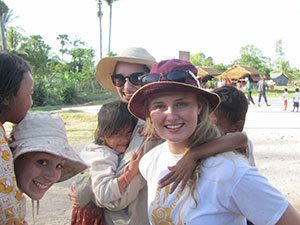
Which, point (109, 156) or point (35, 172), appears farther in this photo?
point (109, 156)

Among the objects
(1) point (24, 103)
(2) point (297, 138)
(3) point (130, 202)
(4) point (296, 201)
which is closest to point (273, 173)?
(4) point (296, 201)

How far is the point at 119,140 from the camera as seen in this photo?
73.9 inches

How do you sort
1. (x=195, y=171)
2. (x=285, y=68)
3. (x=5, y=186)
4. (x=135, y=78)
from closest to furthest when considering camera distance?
1. (x=5, y=186)
2. (x=195, y=171)
3. (x=135, y=78)
4. (x=285, y=68)

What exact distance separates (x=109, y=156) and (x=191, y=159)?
0.61 m

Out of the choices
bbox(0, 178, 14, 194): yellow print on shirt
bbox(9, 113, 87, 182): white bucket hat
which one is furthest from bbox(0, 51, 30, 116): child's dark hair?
bbox(0, 178, 14, 194): yellow print on shirt

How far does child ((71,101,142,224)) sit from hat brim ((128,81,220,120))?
0.20 metres

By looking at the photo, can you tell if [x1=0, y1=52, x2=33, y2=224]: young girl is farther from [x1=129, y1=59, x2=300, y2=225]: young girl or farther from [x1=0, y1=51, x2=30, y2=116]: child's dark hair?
[x1=129, y1=59, x2=300, y2=225]: young girl

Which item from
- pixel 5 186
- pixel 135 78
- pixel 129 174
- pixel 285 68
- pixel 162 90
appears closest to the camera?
pixel 5 186

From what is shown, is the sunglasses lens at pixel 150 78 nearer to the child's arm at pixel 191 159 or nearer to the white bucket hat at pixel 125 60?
the child's arm at pixel 191 159

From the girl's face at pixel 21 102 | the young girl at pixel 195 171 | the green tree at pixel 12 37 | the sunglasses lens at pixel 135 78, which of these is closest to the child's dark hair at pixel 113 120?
the young girl at pixel 195 171

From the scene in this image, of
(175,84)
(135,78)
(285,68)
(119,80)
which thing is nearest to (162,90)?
(175,84)

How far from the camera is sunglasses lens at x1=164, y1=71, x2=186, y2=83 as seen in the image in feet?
4.63

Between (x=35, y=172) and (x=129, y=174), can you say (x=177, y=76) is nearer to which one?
(x=129, y=174)

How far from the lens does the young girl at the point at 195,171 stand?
3.96 ft
